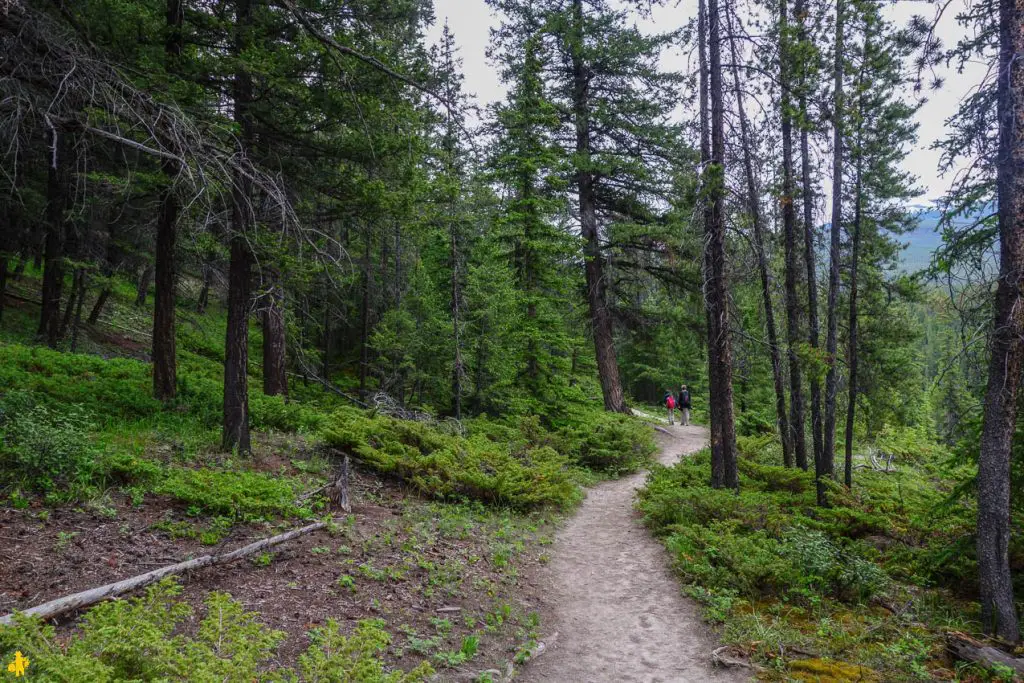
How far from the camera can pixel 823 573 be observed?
25.5 feet

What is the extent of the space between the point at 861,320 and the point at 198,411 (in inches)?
987

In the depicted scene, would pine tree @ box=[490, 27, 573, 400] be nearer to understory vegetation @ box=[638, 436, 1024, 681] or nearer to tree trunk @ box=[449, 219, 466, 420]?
tree trunk @ box=[449, 219, 466, 420]

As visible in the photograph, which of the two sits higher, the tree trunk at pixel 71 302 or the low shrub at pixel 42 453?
the tree trunk at pixel 71 302

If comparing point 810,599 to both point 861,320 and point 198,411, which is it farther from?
point 861,320

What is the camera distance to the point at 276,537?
21.5 ft

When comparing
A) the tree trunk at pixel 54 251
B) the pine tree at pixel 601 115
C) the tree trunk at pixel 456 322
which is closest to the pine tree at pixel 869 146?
the pine tree at pixel 601 115

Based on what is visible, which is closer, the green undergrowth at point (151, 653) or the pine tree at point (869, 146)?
the green undergrowth at point (151, 653)

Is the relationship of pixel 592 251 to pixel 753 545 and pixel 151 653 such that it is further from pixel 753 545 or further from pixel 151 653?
pixel 151 653

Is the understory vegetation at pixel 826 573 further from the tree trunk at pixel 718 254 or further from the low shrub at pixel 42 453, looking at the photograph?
the low shrub at pixel 42 453

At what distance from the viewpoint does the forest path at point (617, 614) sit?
563 centimetres

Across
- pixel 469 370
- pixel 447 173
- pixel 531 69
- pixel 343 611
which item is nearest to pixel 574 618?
pixel 343 611

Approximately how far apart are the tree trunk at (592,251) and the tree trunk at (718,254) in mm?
6927

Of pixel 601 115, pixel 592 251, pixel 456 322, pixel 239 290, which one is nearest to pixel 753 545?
pixel 239 290

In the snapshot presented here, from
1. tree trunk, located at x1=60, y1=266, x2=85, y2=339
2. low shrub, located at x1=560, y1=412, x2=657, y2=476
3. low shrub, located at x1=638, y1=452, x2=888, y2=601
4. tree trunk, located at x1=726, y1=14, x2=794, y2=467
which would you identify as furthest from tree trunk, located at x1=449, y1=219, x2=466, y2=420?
tree trunk, located at x1=60, y1=266, x2=85, y2=339
